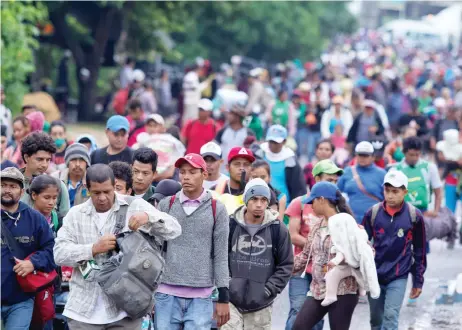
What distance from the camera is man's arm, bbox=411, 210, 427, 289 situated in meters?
10.1

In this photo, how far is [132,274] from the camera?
7309 mm

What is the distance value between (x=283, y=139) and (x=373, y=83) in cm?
1733

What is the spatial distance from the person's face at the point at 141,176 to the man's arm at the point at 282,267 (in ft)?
5.04

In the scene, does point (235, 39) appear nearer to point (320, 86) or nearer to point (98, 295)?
point (320, 86)

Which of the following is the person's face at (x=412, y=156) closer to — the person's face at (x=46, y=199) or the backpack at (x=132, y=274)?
the person's face at (x=46, y=199)

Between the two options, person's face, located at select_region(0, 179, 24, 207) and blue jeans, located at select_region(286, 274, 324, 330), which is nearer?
person's face, located at select_region(0, 179, 24, 207)

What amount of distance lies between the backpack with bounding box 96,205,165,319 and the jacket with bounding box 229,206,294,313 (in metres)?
1.43

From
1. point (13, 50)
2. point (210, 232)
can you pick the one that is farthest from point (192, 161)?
point (13, 50)

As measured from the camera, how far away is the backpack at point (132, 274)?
729cm

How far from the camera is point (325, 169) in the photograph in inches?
434

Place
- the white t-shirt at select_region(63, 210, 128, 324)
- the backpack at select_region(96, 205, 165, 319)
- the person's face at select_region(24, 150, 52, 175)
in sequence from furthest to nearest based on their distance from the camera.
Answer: the person's face at select_region(24, 150, 52, 175), the white t-shirt at select_region(63, 210, 128, 324), the backpack at select_region(96, 205, 165, 319)

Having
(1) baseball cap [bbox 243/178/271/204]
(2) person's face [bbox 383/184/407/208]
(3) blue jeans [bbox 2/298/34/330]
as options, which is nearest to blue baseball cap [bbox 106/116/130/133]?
(2) person's face [bbox 383/184/407/208]

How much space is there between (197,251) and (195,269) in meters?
0.12

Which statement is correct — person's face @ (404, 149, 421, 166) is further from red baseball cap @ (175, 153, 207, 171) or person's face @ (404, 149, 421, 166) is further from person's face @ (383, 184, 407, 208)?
red baseball cap @ (175, 153, 207, 171)
